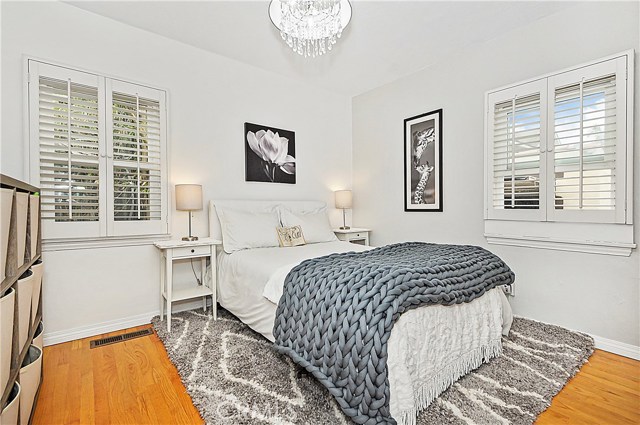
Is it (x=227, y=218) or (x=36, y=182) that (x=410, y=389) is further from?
(x=36, y=182)

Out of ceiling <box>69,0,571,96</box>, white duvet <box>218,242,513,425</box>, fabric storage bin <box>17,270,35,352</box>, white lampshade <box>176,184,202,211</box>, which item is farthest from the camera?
white lampshade <box>176,184,202,211</box>

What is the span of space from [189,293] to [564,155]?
3.26 meters

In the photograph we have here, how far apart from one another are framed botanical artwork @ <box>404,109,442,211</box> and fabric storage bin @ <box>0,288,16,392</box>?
331 cm

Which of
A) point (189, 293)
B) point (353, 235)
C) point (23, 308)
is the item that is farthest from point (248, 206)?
point (23, 308)

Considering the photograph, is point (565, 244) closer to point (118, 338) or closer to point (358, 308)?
point (358, 308)

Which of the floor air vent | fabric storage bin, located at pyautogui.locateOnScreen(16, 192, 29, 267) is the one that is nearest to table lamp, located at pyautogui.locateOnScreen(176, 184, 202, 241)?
the floor air vent

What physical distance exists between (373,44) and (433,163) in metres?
1.36

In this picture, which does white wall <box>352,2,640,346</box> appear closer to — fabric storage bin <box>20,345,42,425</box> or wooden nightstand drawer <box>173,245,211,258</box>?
wooden nightstand drawer <box>173,245,211,258</box>

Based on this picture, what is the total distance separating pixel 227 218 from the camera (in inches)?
118

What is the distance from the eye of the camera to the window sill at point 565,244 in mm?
2258

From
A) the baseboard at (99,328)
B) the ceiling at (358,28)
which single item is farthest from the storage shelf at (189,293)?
the ceiling at (358,28)

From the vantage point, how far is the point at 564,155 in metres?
2.46

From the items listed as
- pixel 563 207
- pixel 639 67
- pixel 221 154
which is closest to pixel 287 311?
pixel 221 154

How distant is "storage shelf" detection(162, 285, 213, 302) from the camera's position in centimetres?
270
